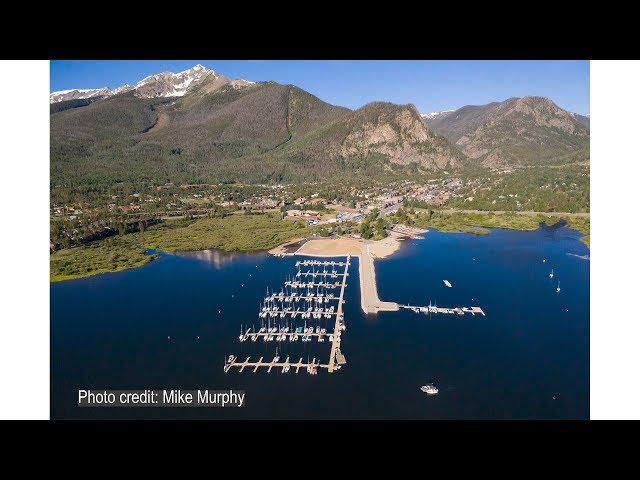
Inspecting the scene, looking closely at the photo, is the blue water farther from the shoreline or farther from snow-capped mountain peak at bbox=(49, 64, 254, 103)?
snow-capped mountain peak at bbox=(49, 64, 254, 103)

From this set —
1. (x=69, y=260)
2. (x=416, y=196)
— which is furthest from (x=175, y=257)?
(x=416, y=196)

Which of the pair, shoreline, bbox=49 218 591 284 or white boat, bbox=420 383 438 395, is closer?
white boat, bbox=420 383 438 395

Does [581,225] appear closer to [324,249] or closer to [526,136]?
[324,249]

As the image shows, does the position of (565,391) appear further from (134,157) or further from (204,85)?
(204,85)

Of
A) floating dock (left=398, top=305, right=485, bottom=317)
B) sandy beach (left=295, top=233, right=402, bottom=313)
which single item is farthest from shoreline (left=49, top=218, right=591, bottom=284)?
floating dock (left=398, top=305, right=485, bottom=317)

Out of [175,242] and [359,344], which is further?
[175,242]

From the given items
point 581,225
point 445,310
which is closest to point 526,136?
point 581,225
